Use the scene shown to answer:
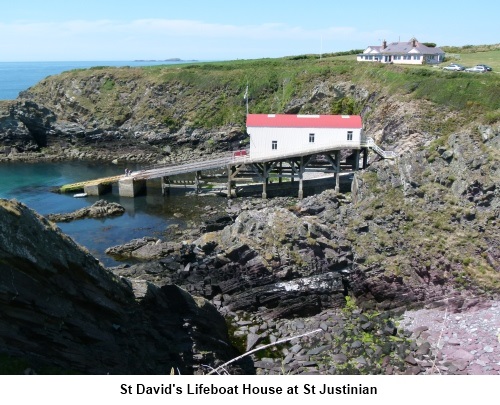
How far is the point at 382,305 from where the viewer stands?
28.3 meters

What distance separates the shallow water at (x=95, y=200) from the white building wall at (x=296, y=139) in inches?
324

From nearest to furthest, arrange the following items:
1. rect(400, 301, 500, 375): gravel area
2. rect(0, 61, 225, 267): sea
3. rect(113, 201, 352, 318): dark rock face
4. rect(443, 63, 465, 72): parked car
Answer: rect(400, 301, 500, 375): gravel area → rect(113, 201, 352, 318): dark rock face → rect(0, 61, 225, 267): sea → rect(443, 63, 465, 72): parked car

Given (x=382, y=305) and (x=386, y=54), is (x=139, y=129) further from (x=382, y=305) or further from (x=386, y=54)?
(x=382, y=305)

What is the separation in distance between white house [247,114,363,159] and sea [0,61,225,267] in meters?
9.10

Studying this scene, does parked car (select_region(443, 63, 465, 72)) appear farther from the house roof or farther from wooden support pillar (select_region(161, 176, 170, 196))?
wooden support pillar (select_region(161, 176, 170, 196))

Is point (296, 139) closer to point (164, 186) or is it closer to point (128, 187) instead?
point (164, 186)

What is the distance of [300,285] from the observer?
28531 millimetres

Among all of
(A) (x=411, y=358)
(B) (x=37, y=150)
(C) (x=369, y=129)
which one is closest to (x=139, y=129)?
(B) (x=37, y=150)

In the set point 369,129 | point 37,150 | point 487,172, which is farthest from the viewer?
point 37,150

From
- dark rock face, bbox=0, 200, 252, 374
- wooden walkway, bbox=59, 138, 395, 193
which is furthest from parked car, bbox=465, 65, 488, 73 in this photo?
dark rock face, bbox=0, 200, 252, 374

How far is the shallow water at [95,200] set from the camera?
43.9 metres

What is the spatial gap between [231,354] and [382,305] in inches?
404

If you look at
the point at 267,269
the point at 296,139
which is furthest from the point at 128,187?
the point at 267,269

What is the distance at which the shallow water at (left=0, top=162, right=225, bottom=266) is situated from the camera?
4391 centimetres
